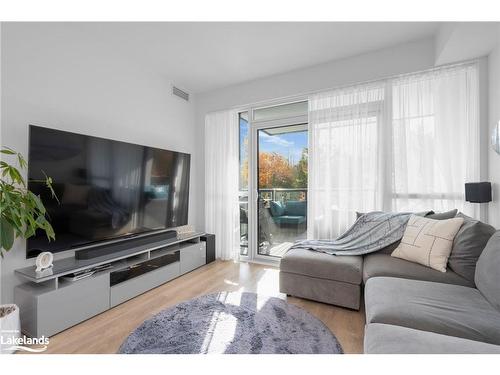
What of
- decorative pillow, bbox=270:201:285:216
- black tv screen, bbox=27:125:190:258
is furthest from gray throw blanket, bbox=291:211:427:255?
black tv screen, bbox=27:125:190:258

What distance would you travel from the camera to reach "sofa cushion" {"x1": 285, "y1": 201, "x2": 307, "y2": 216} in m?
3.37

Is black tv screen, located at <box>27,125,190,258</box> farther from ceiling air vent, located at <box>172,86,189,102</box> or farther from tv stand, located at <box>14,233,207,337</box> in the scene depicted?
ceiling air vent, located at <box>172,86,189,102</box>

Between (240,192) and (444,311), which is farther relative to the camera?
(240,192)

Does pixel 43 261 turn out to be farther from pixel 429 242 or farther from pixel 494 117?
pixel 494 117

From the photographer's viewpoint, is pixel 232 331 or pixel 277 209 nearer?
pixel 232 331

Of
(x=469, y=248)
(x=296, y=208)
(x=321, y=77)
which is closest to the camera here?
(x=469, y=248)

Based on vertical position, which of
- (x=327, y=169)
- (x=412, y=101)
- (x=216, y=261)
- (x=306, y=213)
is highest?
(x=412, y=101)

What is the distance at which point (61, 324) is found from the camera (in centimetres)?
179

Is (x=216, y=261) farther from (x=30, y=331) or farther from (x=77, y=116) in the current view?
(x=77, y=116)

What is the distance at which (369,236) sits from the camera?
239 cm

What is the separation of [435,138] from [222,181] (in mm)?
2764

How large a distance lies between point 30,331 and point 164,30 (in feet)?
9.37

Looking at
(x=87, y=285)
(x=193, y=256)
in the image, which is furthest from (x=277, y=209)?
(x=87, y=285)

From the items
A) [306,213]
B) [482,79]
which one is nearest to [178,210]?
[306,213]
